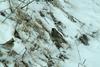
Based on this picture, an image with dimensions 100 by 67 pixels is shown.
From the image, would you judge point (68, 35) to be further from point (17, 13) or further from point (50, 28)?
point (17, 13)

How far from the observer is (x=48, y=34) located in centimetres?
284

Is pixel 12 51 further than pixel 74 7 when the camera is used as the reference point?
No

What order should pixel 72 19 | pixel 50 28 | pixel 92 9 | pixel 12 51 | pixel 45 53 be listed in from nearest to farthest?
1. pixel 12 51
2. pixel 45 53
3. pixel 50 28
4. pixel 72 19
5. pixel 92 9

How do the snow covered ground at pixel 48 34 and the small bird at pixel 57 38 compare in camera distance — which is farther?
the small bird at pixel 57 38

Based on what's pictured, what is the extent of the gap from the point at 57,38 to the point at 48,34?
0.10 m

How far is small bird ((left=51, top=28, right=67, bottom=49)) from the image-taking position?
283 cm

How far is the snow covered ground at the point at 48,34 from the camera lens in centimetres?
251

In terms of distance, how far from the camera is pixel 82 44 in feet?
9.66

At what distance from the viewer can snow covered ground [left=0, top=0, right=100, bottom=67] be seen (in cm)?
251

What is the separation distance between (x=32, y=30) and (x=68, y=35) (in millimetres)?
401

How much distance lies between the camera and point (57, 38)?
9.41 feet

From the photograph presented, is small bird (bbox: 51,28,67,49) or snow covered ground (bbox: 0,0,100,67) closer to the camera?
snow covered ground (bbox: 0,0,100,67)

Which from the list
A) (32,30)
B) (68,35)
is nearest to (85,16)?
(68,35)

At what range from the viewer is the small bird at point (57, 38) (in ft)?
9.27
